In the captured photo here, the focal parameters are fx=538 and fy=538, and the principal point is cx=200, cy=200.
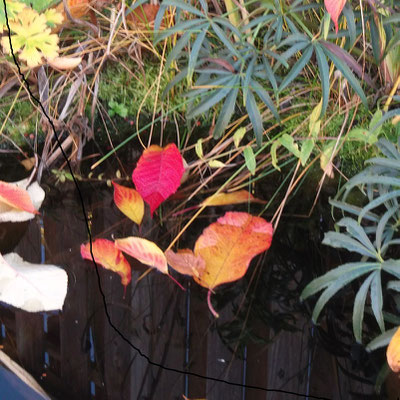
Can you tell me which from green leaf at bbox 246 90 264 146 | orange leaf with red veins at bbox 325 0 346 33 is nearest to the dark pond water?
green leaf at bbox 246 90 264 146

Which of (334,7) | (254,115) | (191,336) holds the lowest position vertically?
(191,336)

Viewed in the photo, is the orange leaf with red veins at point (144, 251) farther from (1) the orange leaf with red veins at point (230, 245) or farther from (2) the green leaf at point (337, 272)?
(2) the green leaf at point (337, 272)

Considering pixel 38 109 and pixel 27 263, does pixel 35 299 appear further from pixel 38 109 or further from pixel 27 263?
pixel 38 109

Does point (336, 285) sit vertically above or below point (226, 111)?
below

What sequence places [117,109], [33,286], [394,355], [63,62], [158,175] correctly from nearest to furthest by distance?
1. [394,355]
2. [33,286]
3. [158,175]
4. [63,62]
5. [117,109]

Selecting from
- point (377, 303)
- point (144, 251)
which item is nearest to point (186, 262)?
point (144, 251)

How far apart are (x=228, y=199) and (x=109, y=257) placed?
0.25 m

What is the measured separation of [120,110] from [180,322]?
663mm

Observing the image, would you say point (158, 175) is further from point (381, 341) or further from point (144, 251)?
point (381, 341)

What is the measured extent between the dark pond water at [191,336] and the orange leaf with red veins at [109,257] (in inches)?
0.5

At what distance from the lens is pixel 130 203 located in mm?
953

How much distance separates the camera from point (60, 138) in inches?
46.3

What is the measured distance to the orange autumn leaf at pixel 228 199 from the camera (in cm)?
96

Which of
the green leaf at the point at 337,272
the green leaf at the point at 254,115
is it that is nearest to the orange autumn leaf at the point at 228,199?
the green leaf at the point at 254,115
